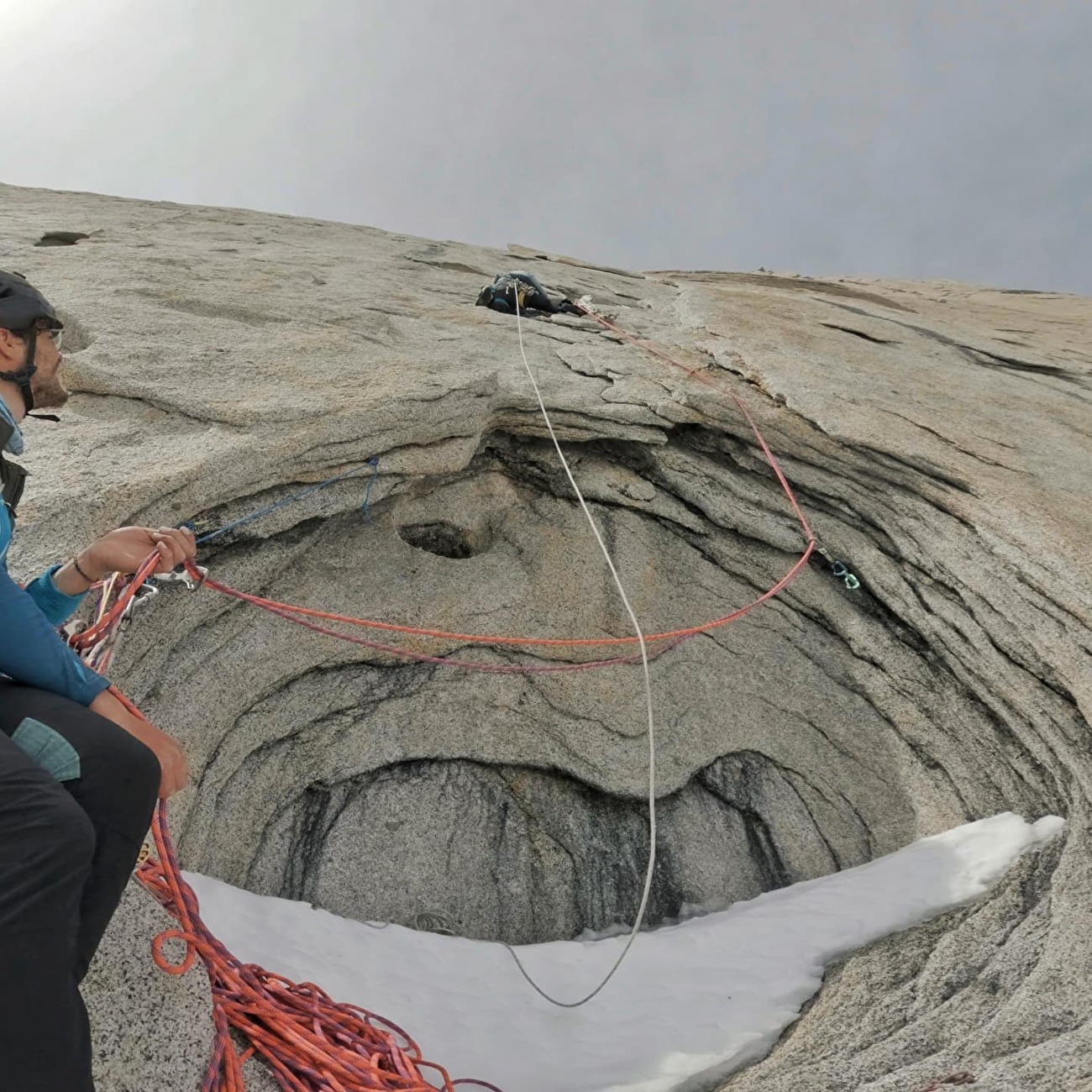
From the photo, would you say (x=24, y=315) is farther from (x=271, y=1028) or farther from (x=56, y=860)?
(x=271, y=1028)

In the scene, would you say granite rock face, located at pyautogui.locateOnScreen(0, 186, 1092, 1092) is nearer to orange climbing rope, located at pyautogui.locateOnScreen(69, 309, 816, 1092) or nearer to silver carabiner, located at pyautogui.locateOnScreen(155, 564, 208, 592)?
silver carabiner, located at pyautogui.locateOnScreen(155, 564, 208, 592)

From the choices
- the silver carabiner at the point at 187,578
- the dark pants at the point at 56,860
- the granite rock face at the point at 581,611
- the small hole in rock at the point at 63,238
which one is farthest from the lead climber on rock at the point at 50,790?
the small hole in rock at the point at 63,238

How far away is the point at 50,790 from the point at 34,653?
19.7 inches

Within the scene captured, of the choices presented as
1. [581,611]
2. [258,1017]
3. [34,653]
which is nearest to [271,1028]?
[258,1017]

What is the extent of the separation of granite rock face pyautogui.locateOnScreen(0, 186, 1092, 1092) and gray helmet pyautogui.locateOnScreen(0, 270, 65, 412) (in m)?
1.53

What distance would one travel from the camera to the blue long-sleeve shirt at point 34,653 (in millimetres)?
2586

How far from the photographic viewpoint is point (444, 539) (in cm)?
831

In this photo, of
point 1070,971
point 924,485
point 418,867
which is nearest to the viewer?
point 1070,971

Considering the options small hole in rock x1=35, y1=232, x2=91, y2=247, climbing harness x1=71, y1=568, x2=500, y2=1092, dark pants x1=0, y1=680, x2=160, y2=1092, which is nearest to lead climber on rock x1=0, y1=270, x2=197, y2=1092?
dark pants x1=0, y1=680, x2=160, y2=1092

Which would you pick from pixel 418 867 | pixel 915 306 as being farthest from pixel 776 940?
pixel 915 306

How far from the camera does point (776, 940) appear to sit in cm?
566

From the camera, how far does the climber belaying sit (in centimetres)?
1101

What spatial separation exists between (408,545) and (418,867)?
2.72m

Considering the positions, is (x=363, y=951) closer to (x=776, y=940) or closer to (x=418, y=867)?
(x=418, y=867)
